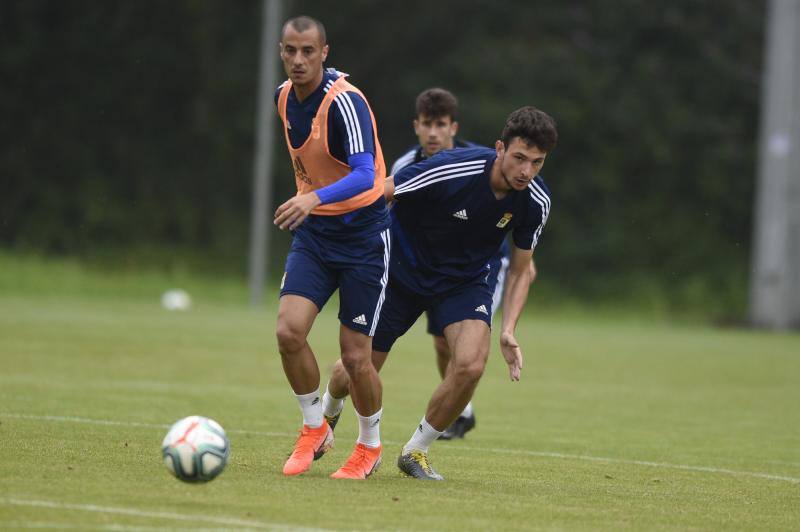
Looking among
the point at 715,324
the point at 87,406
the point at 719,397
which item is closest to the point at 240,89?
the point at 715,324

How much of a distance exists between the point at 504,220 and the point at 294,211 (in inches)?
59.3

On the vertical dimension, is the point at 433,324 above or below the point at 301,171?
below

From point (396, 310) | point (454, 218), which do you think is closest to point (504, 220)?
point (454, 218)

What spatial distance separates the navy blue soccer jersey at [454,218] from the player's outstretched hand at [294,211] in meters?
0.92

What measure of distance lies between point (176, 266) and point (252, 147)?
17.5 ft

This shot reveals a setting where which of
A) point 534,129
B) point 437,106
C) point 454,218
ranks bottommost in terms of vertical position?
point 454,218

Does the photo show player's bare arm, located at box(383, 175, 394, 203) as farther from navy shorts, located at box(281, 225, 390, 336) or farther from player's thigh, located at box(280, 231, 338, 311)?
player's thigh, located at box(280, 231, 338, 311)

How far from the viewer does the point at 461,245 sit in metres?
8.04

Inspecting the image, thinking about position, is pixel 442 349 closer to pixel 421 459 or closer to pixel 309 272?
pixel 421 459

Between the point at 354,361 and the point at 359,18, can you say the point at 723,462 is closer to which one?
the point at 354,361

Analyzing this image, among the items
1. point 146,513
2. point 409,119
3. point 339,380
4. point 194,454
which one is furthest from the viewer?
point 409,119

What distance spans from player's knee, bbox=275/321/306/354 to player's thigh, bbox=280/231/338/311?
0.20 meters

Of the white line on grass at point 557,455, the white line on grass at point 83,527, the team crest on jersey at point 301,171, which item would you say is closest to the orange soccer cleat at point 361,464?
the team crest on jersey at point 301,171

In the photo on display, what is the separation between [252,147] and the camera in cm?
3622
